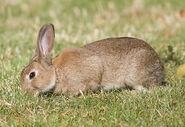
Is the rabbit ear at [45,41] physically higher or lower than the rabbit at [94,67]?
higher

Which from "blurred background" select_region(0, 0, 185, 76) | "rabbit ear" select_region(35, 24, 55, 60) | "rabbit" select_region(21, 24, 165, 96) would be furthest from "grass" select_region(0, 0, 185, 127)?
"rabbit ear" select_region(35, 24, 55, 60)

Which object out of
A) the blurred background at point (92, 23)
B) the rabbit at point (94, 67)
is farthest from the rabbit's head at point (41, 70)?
the blurred background at point (92, 23)

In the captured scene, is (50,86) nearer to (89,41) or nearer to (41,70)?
(41,70)

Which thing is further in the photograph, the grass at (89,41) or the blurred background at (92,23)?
the blurred background at (92,23)

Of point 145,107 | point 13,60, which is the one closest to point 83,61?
point 145,107

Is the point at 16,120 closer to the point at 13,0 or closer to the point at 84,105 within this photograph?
the point at 84,105

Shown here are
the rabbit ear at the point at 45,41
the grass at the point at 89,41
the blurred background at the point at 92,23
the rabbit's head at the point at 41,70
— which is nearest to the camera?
the grass at the point at 89,41

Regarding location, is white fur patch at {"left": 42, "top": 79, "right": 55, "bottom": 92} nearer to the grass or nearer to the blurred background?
the grass

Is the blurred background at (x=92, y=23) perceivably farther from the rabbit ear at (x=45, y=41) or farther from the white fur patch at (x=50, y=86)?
the white fur patch at (x=50, y=86)

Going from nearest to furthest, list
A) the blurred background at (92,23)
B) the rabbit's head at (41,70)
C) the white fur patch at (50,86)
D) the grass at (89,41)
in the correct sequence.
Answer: the grass at (89,41) < the rabbit's head at (41,70) < the white fur patch at (50,86) < the blurred background at (92,23)
